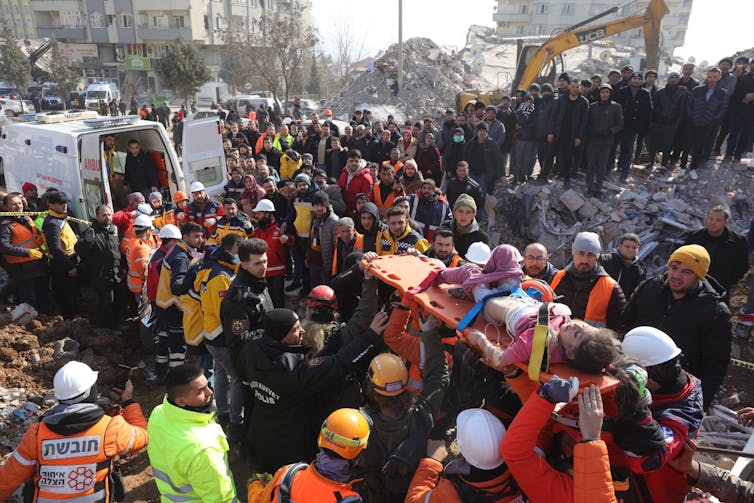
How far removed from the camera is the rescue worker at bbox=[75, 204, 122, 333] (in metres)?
6.06

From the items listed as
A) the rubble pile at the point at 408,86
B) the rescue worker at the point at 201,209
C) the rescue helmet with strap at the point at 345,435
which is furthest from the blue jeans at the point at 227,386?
the rubble pile at the point at 408,86

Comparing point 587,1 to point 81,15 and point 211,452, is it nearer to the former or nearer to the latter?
point 81,15

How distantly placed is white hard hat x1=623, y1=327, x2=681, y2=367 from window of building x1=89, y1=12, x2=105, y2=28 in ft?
179

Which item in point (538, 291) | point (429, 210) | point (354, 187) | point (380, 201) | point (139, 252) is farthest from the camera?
point (354, 187)

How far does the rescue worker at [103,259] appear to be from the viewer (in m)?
6.06

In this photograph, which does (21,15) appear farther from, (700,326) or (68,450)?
(700,326)

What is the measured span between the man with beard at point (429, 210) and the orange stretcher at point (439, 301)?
2627mm

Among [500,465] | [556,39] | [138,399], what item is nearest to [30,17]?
[556,39]

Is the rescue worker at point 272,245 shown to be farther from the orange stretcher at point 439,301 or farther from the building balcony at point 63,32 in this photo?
the building balcony at point 63,32

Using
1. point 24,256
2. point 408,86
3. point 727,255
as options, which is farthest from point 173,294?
point 408,86

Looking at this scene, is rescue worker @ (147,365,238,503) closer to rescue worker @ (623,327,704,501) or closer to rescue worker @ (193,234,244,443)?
rescue worker @ (193,234,244,443)

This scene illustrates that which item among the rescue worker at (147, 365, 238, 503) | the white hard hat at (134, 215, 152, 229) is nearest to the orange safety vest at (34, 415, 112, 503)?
the rescue worker at (147, 365, 238, 503)

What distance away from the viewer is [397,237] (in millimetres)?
5254

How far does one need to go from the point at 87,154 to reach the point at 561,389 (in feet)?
24.8
